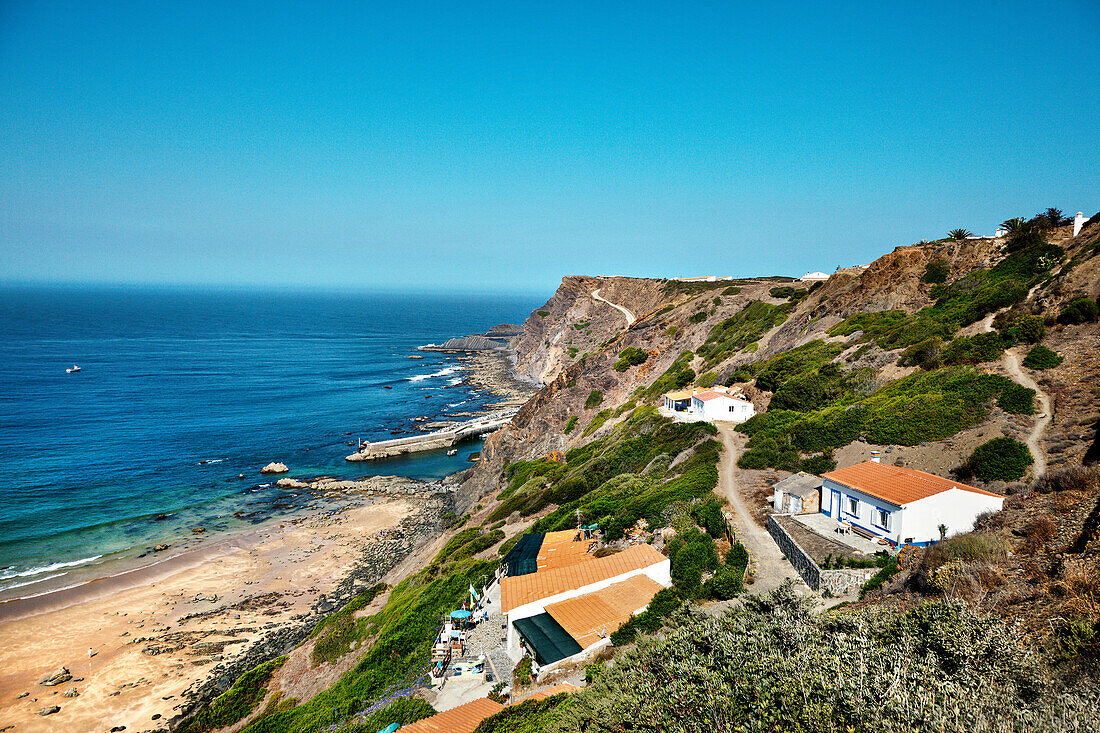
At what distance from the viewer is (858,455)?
24250 mm

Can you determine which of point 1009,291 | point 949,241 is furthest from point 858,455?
point 949,241

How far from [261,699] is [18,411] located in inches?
2889

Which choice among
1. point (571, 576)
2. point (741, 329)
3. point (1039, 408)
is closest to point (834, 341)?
point (741, 329)

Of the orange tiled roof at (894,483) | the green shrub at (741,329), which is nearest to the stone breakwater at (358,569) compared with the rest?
the orange tiled roof at (894,483)

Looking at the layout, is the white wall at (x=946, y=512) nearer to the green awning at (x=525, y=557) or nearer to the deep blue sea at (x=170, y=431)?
the green awning at (x=525, y=557)

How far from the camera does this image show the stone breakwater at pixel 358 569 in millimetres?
25453

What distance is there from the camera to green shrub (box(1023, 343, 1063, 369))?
2409cm

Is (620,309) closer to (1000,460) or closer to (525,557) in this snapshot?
(1000,460)

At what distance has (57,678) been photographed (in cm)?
2559

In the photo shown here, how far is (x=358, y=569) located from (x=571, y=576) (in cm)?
2394

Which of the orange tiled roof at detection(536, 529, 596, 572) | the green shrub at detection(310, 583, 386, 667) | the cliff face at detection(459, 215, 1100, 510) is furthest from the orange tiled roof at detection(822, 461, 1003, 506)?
the green shrub at detection(310, 583, 386, 667)

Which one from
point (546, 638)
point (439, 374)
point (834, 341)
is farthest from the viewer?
point (439, 374)

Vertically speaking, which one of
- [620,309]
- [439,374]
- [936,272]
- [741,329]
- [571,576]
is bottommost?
[439,374]

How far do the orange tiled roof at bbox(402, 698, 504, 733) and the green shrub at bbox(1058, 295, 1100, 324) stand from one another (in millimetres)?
30425
